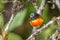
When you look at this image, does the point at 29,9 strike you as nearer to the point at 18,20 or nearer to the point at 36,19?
the point at 18,20

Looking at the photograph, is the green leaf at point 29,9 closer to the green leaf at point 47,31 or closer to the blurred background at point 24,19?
the blurred background at point 24,19

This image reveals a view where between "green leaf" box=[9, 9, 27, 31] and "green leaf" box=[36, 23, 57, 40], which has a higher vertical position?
"green leaf" box=[9, 9, 27, 31]

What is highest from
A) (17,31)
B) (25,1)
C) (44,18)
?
(25,1)

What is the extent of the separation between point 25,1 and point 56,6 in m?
0.21

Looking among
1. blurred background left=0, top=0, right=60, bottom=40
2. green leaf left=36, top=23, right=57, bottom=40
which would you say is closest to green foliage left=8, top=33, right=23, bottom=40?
blurred background left=0, top=0, right=60, bottom=40

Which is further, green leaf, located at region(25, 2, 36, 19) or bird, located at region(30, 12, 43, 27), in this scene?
green leaf, located at region(25, 2, 36, 19)

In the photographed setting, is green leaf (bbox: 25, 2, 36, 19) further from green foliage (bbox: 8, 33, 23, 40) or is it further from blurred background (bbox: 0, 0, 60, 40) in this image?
green foliage (bbox: 8, 33, 23, 40)

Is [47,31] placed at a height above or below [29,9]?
below

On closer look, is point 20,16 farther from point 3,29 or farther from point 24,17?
point 3,29

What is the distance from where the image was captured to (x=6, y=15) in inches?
66.8

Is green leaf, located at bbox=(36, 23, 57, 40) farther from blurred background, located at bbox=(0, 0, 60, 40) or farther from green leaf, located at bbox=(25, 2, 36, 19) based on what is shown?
green leaf, located at bbox=(25, 2, 36, 19)

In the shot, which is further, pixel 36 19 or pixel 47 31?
pixel 47 31

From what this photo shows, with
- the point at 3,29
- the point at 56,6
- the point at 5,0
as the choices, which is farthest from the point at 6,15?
the point at 56,6

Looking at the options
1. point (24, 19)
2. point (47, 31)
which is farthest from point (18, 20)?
point (47, 31)
